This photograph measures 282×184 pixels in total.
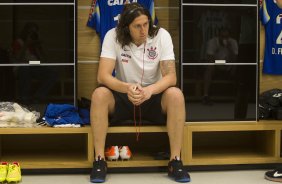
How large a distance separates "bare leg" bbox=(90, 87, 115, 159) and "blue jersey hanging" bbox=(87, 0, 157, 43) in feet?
2.82

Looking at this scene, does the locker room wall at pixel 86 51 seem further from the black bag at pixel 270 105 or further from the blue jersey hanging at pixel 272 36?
the black bag at pixel 270 105

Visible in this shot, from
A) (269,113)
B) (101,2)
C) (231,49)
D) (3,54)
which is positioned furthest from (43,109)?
(269,113)

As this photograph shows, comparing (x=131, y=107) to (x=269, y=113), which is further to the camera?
(x=269, y=113)

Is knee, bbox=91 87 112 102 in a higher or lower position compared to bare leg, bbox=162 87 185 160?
higher

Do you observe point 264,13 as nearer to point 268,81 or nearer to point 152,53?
point 268,81

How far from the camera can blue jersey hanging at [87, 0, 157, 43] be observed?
150 inches

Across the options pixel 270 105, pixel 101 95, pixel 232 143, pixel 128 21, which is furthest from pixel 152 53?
pixel 232 143

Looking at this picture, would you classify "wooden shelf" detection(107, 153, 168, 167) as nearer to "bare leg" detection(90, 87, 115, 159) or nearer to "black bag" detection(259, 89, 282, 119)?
"bare leg" detection(90, 87, 115, 159)

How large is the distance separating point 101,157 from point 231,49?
1184 millimetres

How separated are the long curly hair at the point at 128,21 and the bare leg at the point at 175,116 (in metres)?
0.43

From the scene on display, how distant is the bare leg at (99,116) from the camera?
3074 mm

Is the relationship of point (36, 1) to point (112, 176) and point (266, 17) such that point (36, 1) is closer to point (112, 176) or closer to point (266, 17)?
point (112, 176)

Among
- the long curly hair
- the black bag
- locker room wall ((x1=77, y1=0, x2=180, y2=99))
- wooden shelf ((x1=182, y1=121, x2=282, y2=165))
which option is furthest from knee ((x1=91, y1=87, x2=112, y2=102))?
the black bag

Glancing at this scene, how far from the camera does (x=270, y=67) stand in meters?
3.99
